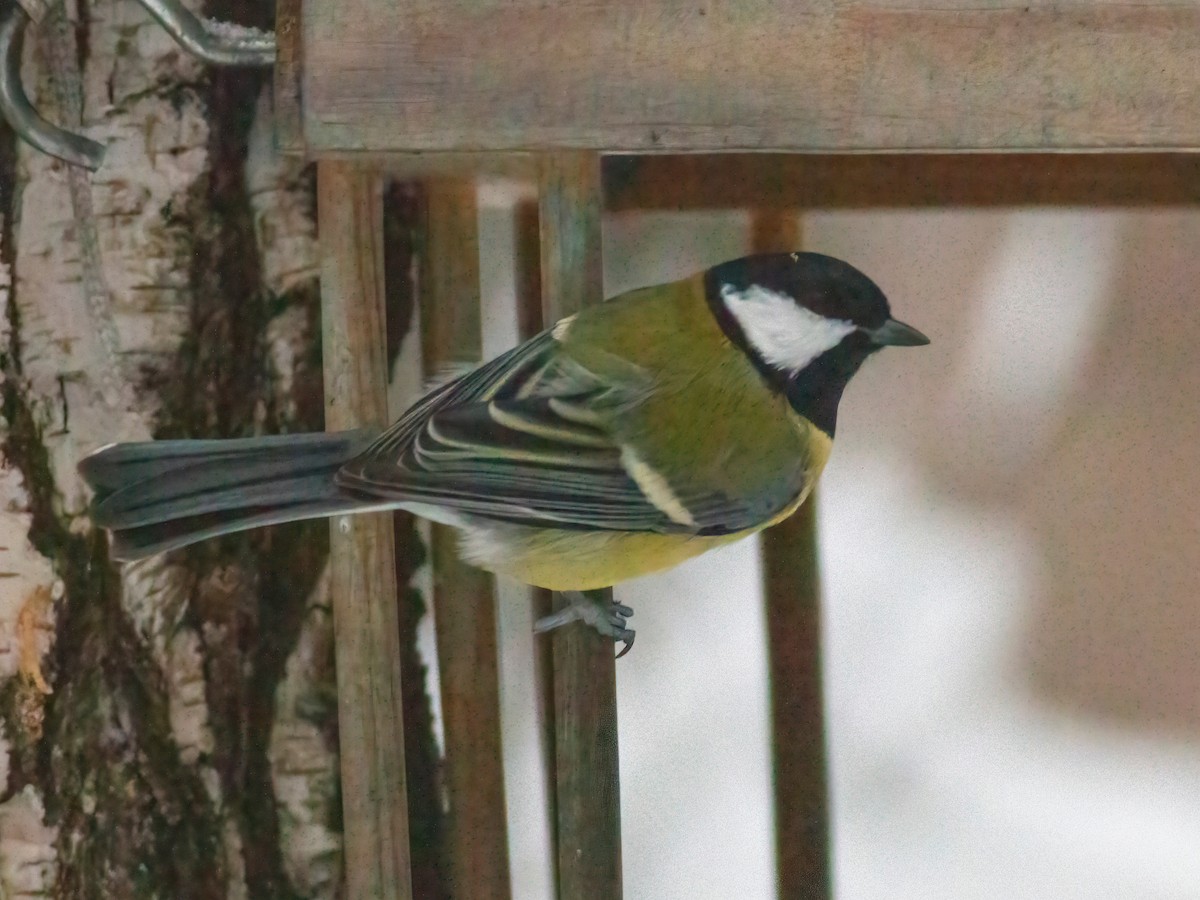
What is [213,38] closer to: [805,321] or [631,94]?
[631,94]

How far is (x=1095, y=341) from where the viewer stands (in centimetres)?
86

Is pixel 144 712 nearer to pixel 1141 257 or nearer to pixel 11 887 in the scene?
pixel 11 887

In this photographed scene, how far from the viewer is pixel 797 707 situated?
909 millimetres

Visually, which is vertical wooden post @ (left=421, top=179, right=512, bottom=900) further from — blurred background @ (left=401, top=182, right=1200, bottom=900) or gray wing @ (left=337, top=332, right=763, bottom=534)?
gray wing @ (left=337, top=332, right=763, bottom=534)

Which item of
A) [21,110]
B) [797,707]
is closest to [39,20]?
[21,110]

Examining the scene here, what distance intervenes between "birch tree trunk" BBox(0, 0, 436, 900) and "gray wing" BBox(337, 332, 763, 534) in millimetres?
236

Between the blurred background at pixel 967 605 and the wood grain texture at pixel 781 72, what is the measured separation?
0.16m

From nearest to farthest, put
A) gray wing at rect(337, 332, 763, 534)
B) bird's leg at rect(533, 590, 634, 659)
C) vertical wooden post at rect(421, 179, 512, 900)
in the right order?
gray wing at rect(337, 332, 763, 534), bird's leg at rect(533, 590, 634, 659), vertical wooden post at rect(421, 179, 512, 900)

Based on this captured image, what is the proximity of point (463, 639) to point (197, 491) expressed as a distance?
32cm

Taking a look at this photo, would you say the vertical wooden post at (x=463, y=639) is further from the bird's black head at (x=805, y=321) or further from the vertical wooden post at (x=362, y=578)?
the bird's black head at (x=805, y=321)

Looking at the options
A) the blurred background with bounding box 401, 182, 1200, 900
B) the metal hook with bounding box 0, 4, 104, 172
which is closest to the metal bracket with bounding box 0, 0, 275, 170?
the metal hook with bounding box 0, 4, 104, 172

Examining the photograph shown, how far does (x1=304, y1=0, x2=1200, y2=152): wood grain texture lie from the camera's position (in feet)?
2.22

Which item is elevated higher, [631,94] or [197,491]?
[631,94]

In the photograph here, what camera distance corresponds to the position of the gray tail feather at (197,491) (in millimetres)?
643
